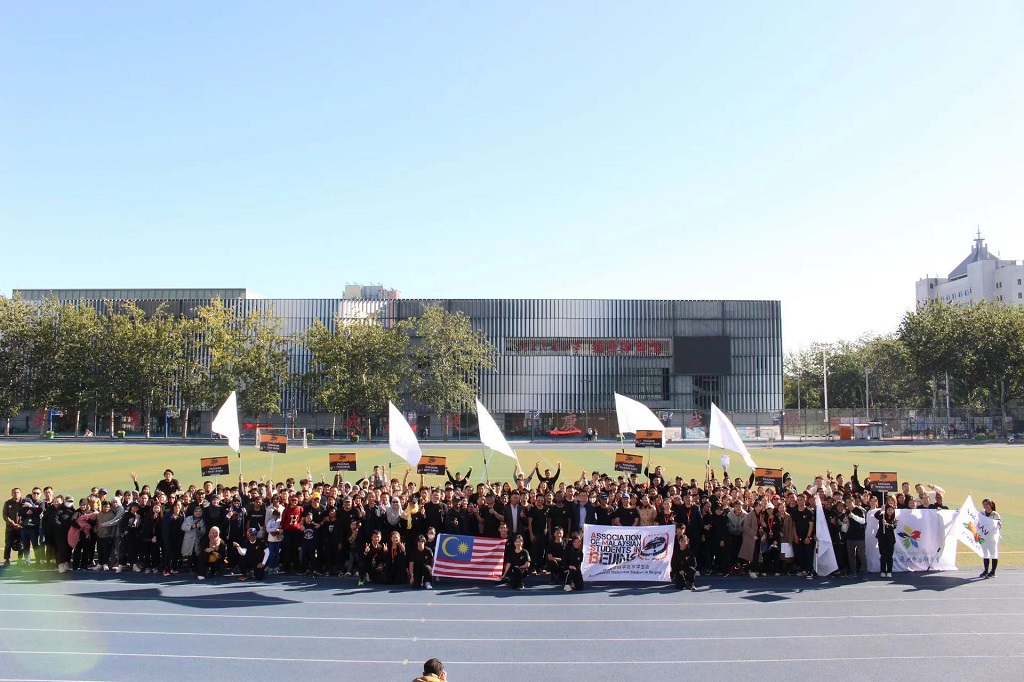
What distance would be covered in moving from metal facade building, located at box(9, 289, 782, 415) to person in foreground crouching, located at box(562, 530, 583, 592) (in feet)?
273

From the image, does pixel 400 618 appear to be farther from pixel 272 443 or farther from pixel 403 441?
pixel 272 443

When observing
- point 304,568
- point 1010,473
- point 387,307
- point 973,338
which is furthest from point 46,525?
point 973,338

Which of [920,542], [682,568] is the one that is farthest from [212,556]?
[920,542]

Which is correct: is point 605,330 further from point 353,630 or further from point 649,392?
point 353,630

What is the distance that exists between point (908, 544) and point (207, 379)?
3089 inches

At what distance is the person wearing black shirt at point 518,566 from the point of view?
15484 millimetres

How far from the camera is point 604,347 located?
10081 cm

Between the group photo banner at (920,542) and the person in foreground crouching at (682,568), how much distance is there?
4.38 metres

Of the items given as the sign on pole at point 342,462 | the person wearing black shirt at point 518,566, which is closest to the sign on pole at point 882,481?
the person wearing black shirt at point 518,566

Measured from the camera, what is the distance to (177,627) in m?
12.6

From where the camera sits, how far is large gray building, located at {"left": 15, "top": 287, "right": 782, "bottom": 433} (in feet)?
325

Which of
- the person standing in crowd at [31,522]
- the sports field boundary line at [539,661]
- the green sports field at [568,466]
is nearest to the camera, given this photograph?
the sports field boundary line at [539,661]

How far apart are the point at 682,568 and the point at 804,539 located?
307 centimetres

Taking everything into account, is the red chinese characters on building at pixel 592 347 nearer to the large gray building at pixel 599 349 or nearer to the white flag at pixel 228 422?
the large gray building at pixel 599 349
